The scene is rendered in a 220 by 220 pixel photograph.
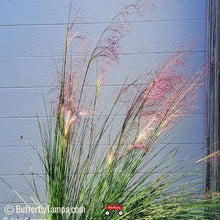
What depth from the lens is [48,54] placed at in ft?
7.44

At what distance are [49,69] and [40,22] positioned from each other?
0.94 ft

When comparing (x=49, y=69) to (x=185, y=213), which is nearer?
(x=185, y=213)

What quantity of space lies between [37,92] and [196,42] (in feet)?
3.20

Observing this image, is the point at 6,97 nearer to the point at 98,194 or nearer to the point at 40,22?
the point at 40,22

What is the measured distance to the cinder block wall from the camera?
2.21 metres

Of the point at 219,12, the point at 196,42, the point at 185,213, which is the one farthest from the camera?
the point at 196,42

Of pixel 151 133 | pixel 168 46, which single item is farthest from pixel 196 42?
pixel 151 133

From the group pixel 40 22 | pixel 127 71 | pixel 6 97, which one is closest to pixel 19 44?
pixel 40 22

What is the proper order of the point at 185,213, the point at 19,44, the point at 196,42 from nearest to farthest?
the point at 185,213, the point at 196,42, the point at 19,44

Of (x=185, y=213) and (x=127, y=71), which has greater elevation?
(x=127, y=71)

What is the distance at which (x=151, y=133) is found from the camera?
1.57 meters

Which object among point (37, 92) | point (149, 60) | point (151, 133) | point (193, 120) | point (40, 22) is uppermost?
point (40, 22)

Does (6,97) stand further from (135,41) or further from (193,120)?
(193,120)

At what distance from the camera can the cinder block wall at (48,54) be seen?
221 centimetres
